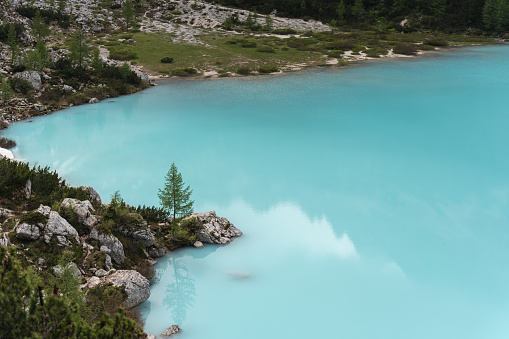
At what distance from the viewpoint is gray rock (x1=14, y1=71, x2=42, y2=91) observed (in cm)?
4088

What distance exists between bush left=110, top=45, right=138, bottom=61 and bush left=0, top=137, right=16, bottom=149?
110 ft

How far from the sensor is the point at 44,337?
26.0 feet

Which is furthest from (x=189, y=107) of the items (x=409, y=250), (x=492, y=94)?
(x=492, y=94)

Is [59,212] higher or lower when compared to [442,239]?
higher

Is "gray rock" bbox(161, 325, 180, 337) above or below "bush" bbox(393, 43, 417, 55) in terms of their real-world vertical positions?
below

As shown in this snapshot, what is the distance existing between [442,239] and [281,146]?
47.1 feet

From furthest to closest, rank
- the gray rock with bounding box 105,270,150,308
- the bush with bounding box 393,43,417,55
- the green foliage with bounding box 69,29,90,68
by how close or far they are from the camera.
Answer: the bush with bounding box 393,43,417,55, the green foliage with bounding box 69,29,90,68, the gray rock with bounding box 105,270,150,308

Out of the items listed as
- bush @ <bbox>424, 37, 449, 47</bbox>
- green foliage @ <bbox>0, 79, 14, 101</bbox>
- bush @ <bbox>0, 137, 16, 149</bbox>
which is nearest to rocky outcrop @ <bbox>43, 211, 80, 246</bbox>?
bush @ <bbox>0, 137, 16, 149</bbox>

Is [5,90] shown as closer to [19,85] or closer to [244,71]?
[19,85]

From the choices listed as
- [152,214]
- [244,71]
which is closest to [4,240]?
[152,214]

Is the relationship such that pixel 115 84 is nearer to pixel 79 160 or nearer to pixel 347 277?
pixel 79 160

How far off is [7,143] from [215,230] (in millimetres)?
20198

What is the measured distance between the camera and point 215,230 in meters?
19.3

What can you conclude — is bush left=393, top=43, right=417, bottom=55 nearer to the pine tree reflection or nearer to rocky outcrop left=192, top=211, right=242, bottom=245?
rocky outcrop left=192, top=211, right=242, bottom=245
